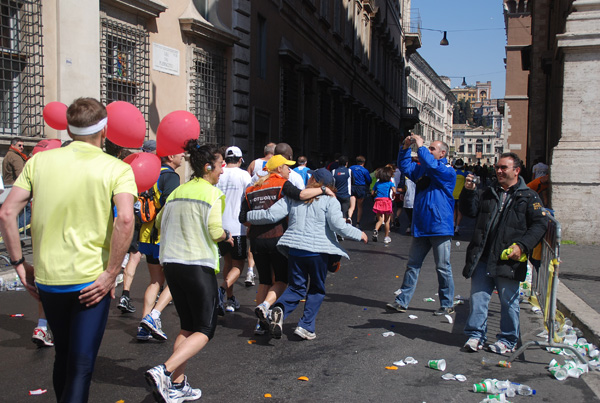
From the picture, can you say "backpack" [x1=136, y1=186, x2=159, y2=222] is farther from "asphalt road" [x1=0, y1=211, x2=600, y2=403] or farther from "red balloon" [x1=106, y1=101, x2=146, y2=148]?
"red balloon" [x1=106, y1=101, x2=146, y2=148]

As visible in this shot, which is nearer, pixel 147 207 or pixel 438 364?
pixel 438 364

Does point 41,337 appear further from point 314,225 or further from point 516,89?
point 516,89

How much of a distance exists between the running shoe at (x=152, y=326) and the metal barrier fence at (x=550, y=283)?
2.91 m

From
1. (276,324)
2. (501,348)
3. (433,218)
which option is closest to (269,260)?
(276,324)

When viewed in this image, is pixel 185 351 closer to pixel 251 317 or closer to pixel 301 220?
pixel 301 220

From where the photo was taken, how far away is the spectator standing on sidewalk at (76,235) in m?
3.23

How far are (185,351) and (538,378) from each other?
2.66 m

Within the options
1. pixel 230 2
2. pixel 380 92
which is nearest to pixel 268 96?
pixel 230 2

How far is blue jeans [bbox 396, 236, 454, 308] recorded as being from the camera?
22.6 ft

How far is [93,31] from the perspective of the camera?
11.1 meters

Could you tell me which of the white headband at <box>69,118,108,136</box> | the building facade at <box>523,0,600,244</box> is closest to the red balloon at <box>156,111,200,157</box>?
the white headband at <box>69,118,108,136</box>

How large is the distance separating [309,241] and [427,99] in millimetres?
89381

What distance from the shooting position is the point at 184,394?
4.26 metres

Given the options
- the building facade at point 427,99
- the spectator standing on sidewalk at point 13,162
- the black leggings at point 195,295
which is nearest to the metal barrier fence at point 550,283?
the black leggings at point 195,295
